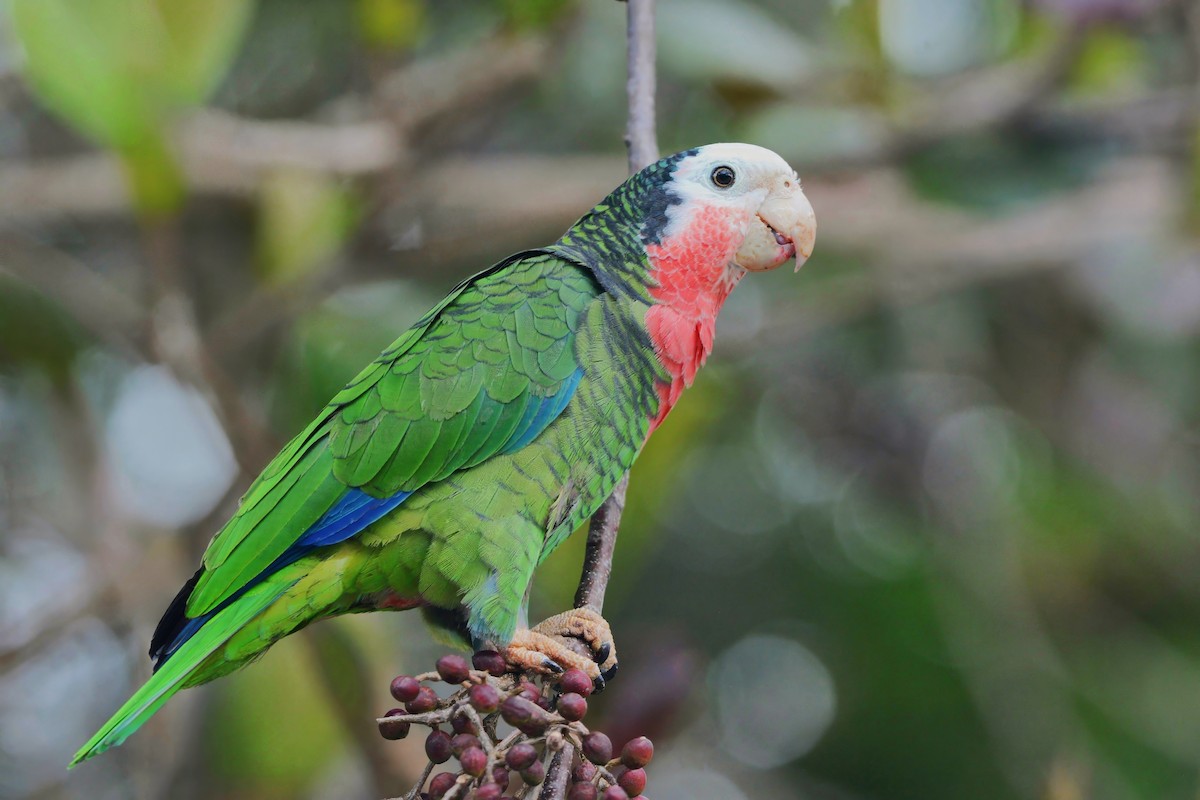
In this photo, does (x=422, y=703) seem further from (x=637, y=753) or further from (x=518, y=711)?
(x=637, y=753)

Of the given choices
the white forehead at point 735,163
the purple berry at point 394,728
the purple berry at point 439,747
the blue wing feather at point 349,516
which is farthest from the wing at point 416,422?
the purple berry at point 439,747

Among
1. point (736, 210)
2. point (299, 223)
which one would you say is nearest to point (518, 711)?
point (736, 210)

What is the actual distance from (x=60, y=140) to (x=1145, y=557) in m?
5.16

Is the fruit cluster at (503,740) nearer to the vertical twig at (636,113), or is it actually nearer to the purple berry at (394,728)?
the purple berry at (394,728)

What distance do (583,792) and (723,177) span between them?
51.5 inches

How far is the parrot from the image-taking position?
2217 millimetres

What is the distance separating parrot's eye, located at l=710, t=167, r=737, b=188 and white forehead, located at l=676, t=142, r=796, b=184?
11 millimetres

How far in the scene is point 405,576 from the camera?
231cm

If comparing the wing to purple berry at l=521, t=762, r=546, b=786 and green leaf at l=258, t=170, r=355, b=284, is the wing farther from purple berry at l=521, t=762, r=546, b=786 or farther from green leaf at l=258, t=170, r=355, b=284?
green leaf at l=258, t=170, r=355, b=284

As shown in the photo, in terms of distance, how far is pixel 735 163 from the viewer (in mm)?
2451

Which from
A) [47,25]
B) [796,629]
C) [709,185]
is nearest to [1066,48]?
[709,185]

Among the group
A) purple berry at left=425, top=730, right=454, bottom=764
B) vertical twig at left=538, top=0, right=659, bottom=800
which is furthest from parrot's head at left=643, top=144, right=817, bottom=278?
purple berry at left=425, top=730, right=454, bottom=764

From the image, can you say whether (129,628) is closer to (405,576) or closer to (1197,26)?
(405,576)

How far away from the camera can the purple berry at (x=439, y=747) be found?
5.79 ft
